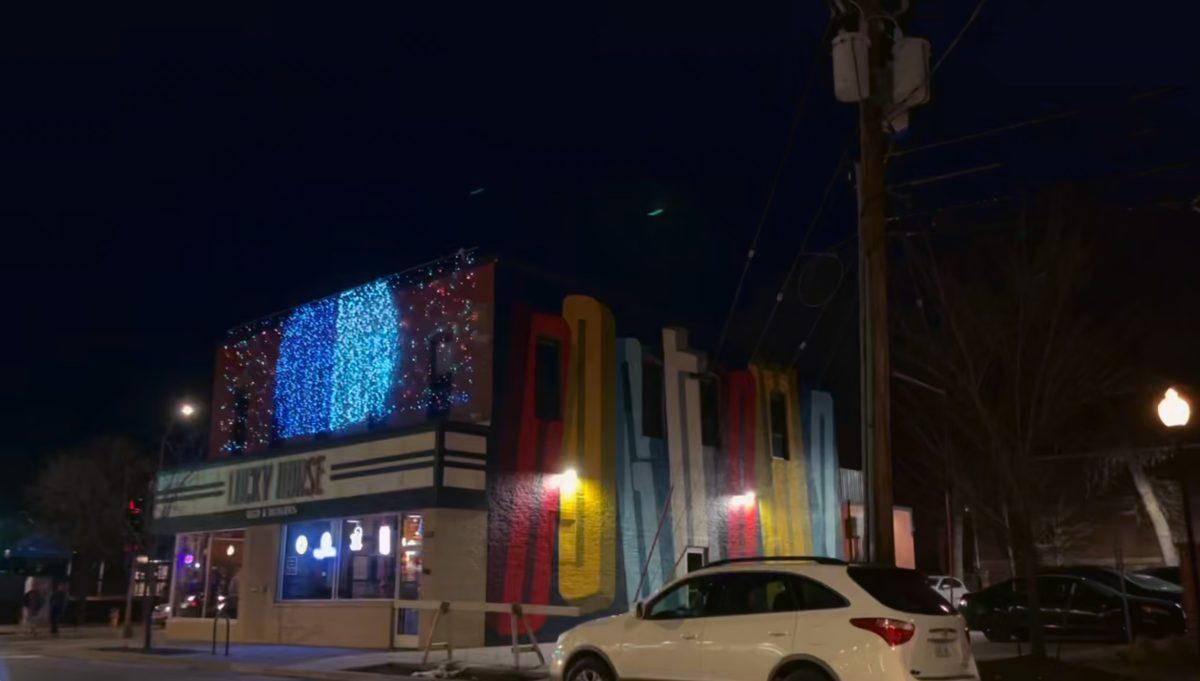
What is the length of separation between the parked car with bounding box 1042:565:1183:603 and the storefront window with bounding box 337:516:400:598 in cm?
1347

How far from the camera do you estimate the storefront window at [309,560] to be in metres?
24.3

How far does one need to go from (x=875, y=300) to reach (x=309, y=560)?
16.5 metres

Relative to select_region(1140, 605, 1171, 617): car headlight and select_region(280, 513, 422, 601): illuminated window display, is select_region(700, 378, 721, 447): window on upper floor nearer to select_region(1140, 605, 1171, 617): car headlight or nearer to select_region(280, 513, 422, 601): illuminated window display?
select_region(280, 513, 422, 601): illuminated window display

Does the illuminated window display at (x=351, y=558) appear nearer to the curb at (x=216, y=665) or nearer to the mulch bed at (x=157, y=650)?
the mulch bed at (x=157, y=650)

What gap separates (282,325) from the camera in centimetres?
2866

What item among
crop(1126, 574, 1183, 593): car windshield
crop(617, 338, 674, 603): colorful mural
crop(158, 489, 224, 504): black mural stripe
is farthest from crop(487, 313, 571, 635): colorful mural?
A: crop(1126, 574, 1183, 593): car windshield

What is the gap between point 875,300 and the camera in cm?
1326

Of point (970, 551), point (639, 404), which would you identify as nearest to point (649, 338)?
point (639, 404)

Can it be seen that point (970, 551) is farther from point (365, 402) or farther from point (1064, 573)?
point (365, 402)

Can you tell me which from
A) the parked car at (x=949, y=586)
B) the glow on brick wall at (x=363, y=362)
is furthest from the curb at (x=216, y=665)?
the parked car at (x=949, y=586)

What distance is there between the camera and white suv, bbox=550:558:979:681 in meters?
9.42

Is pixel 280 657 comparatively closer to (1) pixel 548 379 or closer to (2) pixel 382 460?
(2) pixel 382 460

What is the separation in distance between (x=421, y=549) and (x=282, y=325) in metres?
9.44

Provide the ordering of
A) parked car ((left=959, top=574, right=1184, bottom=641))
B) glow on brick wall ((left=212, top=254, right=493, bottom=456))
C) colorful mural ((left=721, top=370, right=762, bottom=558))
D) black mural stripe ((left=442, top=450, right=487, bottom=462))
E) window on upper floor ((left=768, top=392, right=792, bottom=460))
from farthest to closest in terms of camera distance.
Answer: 1. window on upper floor ((left=768, top=392, right=792, bottom=460))
2. colorful mural ((left=721, top=370, right=762, bottom=558))
3. glow on brick wall ((left=212, top=254, right=493, bottom=456))
4. black mural stripe ((left=442, top=450, right=487, bottom=462))
5. parked car ((left=959, top=574, right=1184, bottom=641))
